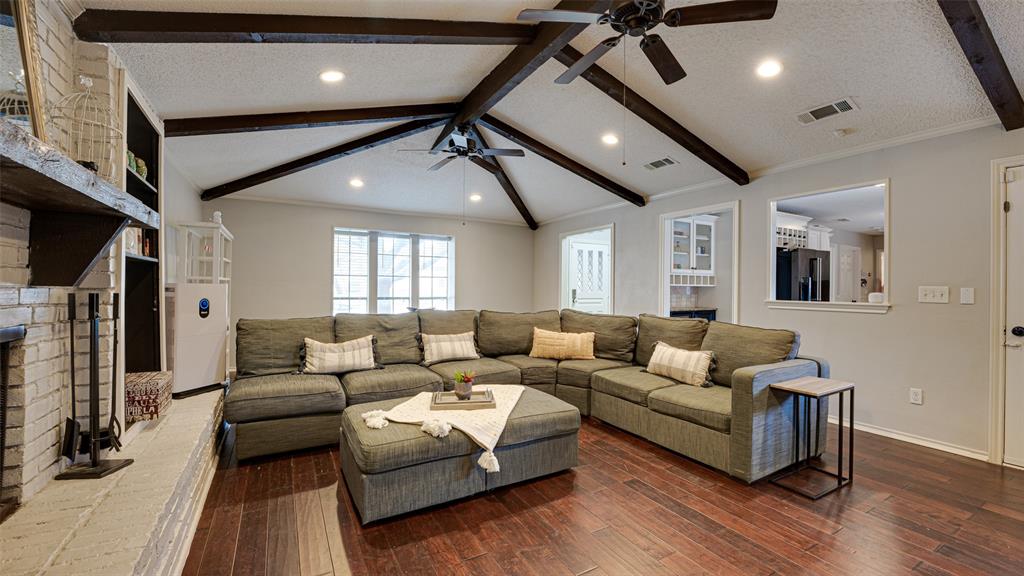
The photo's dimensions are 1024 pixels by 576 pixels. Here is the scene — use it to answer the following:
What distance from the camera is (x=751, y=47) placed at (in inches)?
113

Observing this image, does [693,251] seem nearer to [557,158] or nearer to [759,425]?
[557,158]

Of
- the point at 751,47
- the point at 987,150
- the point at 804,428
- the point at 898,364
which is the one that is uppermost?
the point at 751,47

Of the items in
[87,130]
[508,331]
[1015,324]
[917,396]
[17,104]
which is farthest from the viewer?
[508,331]

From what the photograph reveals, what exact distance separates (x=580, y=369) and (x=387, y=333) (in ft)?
6.18

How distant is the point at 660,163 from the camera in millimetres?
4836

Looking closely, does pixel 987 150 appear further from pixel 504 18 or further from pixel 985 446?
pixel 504 18

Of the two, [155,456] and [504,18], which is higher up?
[504,18]

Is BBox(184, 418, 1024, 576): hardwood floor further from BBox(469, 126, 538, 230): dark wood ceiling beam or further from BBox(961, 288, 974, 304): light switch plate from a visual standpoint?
BBox(469, 126, 538, 230): dark wood ceiling beam

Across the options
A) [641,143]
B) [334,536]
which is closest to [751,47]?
[641,143]

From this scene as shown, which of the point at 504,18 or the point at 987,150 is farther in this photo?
the point at 987,150

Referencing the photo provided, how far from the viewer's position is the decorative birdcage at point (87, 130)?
1.88m

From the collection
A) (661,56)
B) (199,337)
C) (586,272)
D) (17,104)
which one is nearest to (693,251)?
(586,272)

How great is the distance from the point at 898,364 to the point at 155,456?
16.9 ft

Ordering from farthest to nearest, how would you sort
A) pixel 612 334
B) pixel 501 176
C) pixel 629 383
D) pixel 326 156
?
1. pixel 501 176
2. pixel 326 156
3. pixel 612 334
4. pixel 629 383
